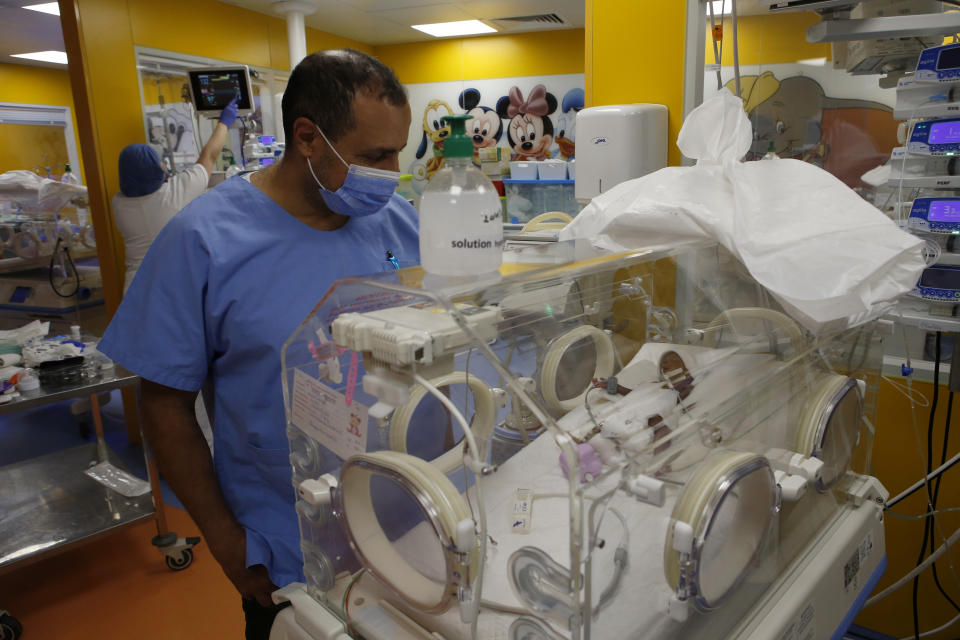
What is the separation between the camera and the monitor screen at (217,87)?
3.46m

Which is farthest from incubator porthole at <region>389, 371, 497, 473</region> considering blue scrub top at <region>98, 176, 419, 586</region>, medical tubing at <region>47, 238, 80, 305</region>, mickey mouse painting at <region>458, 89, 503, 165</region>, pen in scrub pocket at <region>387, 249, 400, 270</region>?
mickey mouse painting at <region>458, 89, 503, 165</region>

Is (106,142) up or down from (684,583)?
up

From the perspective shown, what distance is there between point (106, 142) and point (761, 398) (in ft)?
13.1

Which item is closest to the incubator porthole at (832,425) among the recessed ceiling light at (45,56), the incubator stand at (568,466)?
the incubator stand at (568,466)

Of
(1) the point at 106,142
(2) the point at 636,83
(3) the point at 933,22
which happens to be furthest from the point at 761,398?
(1) the point at 106,142

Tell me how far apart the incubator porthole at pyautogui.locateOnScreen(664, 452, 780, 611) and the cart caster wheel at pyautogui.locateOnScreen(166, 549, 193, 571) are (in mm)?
2675

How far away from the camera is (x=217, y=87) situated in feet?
11.4

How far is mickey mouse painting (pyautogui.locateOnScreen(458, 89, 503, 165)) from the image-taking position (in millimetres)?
6004

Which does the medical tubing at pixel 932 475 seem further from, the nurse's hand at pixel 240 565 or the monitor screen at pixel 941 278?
the nurse's hand at pixel 240 565

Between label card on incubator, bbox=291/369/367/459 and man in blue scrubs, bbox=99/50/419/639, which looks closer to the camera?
label card on incubator, bbox=291/369/367/459

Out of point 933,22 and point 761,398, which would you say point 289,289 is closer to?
point 761,398

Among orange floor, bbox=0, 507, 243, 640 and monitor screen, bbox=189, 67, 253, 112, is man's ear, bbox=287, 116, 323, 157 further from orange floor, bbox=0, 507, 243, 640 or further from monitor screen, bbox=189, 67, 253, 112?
monitor screen, bbox=189, 67, 253, 112

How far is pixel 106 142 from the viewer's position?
3.72m

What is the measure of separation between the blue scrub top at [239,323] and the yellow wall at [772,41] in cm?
229
